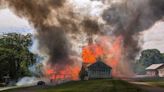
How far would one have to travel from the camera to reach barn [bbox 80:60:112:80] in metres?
109

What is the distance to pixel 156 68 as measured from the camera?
520 ft

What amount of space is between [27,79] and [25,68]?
5.58 metres

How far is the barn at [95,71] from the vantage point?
4274 inches

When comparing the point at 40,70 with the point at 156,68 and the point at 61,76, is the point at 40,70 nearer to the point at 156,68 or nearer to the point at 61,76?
the point at 61,76

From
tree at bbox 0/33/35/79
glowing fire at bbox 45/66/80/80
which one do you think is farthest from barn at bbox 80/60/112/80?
tree at bbox 0/33/35/79

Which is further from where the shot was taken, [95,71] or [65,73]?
[65,73]

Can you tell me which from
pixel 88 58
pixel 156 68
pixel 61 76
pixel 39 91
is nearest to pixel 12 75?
pixel 61 76

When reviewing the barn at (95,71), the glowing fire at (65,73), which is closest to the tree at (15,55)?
the glowing fire at (65,73)

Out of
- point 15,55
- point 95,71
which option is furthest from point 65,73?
point 15,55

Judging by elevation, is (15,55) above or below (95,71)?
above

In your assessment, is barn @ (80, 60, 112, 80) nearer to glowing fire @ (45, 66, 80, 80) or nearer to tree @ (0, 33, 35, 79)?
glowing fire @ (45, 66, 80, 80)

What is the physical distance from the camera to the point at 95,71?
359ft

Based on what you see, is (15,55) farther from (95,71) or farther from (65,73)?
(95,71)

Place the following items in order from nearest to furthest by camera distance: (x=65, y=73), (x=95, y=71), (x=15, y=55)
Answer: (x=15, y=55) → (x=95, y=71) → (x=65, y=73)
